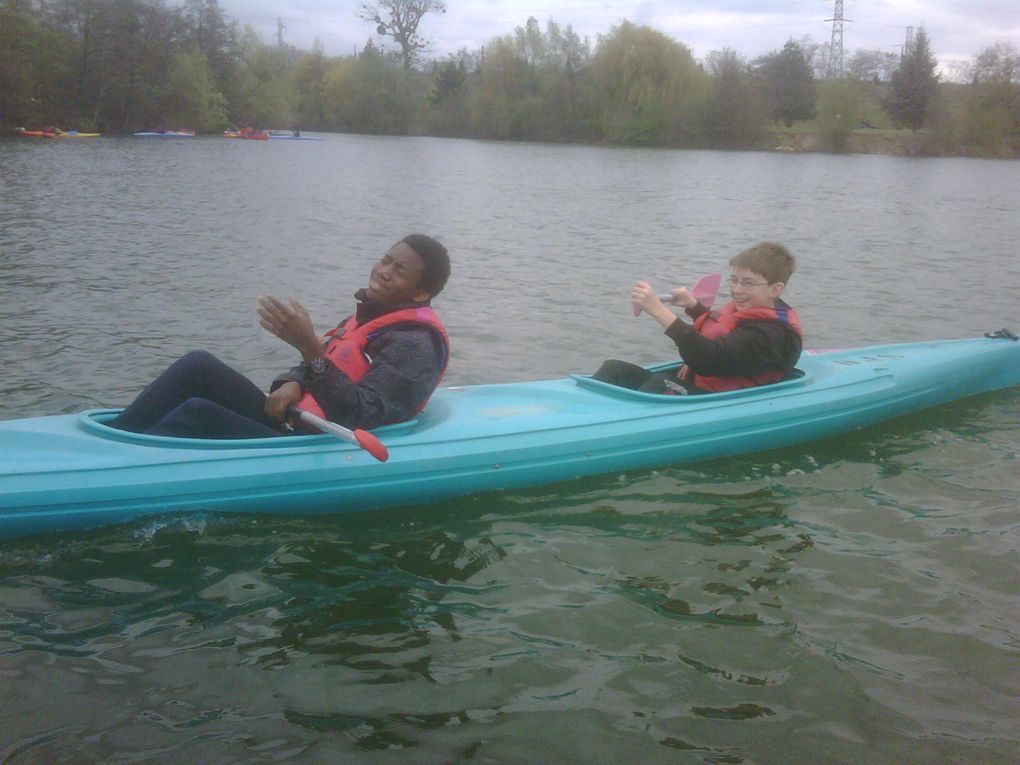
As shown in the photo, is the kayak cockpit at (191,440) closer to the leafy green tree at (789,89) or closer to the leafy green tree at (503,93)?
the leafy green tree at (789,89)

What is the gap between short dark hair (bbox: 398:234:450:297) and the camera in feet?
13.4

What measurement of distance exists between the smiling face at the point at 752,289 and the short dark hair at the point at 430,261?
1645 mm

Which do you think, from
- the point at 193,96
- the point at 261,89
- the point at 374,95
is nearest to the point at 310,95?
the point at 374,95

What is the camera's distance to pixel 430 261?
4086 millimetres

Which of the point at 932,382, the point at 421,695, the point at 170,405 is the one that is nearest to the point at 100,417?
the point at 170,405

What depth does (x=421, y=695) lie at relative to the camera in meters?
2.93

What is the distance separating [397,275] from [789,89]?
60758mm

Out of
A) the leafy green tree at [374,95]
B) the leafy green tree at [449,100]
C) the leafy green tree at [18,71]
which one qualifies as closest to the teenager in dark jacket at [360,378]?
the leafy green tree at [18,71]

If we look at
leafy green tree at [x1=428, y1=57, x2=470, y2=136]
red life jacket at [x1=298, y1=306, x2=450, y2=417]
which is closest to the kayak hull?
leafy green tree at [x1=428, y1=57, x2=470, y2=136]

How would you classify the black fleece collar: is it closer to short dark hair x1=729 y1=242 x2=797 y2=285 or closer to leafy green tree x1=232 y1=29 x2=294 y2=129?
short dark hair x1=729 y1=242 x2=797 y2=285

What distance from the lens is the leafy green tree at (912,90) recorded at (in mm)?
55094

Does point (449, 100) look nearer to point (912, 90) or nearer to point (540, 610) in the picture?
point (912, 90)

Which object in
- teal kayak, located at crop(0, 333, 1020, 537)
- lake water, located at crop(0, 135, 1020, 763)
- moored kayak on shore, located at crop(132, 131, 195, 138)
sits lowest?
lake water, located at crop(0, 135, 1020, 763)

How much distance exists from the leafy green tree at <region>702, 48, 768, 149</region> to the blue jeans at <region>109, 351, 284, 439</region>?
53.4 metres
